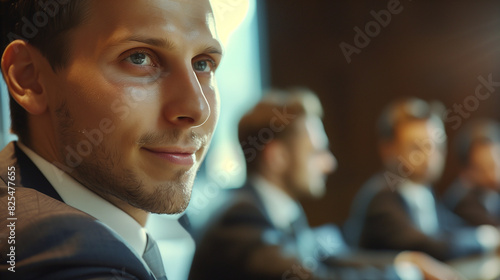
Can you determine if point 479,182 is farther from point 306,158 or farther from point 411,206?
point 306,158

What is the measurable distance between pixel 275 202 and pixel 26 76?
0.80m

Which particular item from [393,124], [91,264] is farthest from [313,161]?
[91,264]

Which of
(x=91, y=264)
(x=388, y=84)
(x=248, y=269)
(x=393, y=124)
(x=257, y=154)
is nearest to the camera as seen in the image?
(x=91, y=264)

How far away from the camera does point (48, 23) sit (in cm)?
57

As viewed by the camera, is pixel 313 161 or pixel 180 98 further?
pixel 313 161

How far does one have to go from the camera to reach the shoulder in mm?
438

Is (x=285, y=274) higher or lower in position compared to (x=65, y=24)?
lower

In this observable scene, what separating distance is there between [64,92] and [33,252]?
20cm

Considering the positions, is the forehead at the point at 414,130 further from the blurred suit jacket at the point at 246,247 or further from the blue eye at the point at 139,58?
the blue eye at the point at 139,58

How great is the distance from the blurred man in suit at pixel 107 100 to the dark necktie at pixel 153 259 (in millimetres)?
44

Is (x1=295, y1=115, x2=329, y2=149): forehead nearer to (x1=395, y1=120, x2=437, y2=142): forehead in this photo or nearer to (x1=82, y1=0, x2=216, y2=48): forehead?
(x1=395, y1=120, x2=437, y2=142): forehead

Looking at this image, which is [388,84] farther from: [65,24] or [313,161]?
[65,24]

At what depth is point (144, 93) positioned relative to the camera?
1.85 ft

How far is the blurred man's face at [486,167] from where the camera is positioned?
81.4 inches
